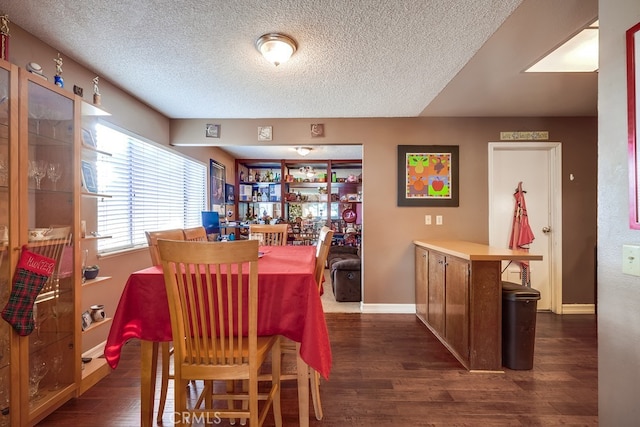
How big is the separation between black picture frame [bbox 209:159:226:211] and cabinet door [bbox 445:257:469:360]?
3.86 meters

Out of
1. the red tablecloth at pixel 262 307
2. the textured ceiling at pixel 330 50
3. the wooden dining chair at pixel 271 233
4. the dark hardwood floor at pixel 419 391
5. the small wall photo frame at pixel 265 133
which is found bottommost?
the dark hardwood floor at pixel 419 391

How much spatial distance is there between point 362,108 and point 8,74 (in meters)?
2.78

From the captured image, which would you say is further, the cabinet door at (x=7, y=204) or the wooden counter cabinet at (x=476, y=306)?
the wooden counter cabinet at (x=476, y=306)

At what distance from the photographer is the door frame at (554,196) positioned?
11.2 ft

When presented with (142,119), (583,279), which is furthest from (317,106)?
(583,279)

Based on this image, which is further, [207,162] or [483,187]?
[207,162]

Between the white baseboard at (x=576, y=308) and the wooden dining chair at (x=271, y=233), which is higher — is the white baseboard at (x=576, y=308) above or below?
below

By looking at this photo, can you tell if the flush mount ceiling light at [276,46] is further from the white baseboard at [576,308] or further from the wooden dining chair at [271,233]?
the white baseboard at [576,308]

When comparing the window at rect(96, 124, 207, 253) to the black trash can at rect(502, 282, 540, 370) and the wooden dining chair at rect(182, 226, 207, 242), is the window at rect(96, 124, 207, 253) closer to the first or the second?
the wooden dining chair at rect(182, 226, 207, 242)

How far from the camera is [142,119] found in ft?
10.2

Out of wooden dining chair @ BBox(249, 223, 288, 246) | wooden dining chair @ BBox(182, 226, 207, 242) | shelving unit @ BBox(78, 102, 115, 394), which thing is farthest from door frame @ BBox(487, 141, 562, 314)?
shelving unit @ BBox(78, 102, 115, 394)

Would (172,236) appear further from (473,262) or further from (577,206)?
(577,206)

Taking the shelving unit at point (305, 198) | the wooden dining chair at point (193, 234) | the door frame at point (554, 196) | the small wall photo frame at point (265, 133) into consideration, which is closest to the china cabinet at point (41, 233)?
the wooden dining chair at point (193, 234)

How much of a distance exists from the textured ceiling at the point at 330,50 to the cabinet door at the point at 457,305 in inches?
62.6
